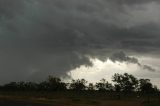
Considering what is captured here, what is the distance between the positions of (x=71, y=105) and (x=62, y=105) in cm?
266

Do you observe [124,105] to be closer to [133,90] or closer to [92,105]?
[92,105]

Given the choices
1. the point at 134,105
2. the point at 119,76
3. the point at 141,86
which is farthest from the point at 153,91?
the point at 134,105

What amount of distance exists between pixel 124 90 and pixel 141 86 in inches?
343

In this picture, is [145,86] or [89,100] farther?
[145,86]

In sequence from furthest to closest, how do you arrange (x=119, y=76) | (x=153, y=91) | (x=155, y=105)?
(x=119, y=76) → (x=153, y=91) → (x=155, y=105)

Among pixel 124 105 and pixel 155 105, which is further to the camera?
pixel 124 105

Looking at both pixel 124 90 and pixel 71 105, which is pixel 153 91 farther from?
pixel 71 105

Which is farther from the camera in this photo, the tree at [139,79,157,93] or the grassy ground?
the tree at [139,79,157,93]

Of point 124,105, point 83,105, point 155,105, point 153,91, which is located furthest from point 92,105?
point 153,91

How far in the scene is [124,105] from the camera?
98.2 metres

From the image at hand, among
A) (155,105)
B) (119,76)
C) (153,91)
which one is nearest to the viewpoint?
(155,105)

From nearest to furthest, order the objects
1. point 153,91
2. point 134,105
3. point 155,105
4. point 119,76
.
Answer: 1. point 155,105
2. point 134,105
3. point 153,91
4. point 119,76

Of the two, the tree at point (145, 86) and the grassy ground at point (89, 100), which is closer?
the grassy ground at point (89, 100)

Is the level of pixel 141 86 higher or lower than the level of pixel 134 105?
higher
